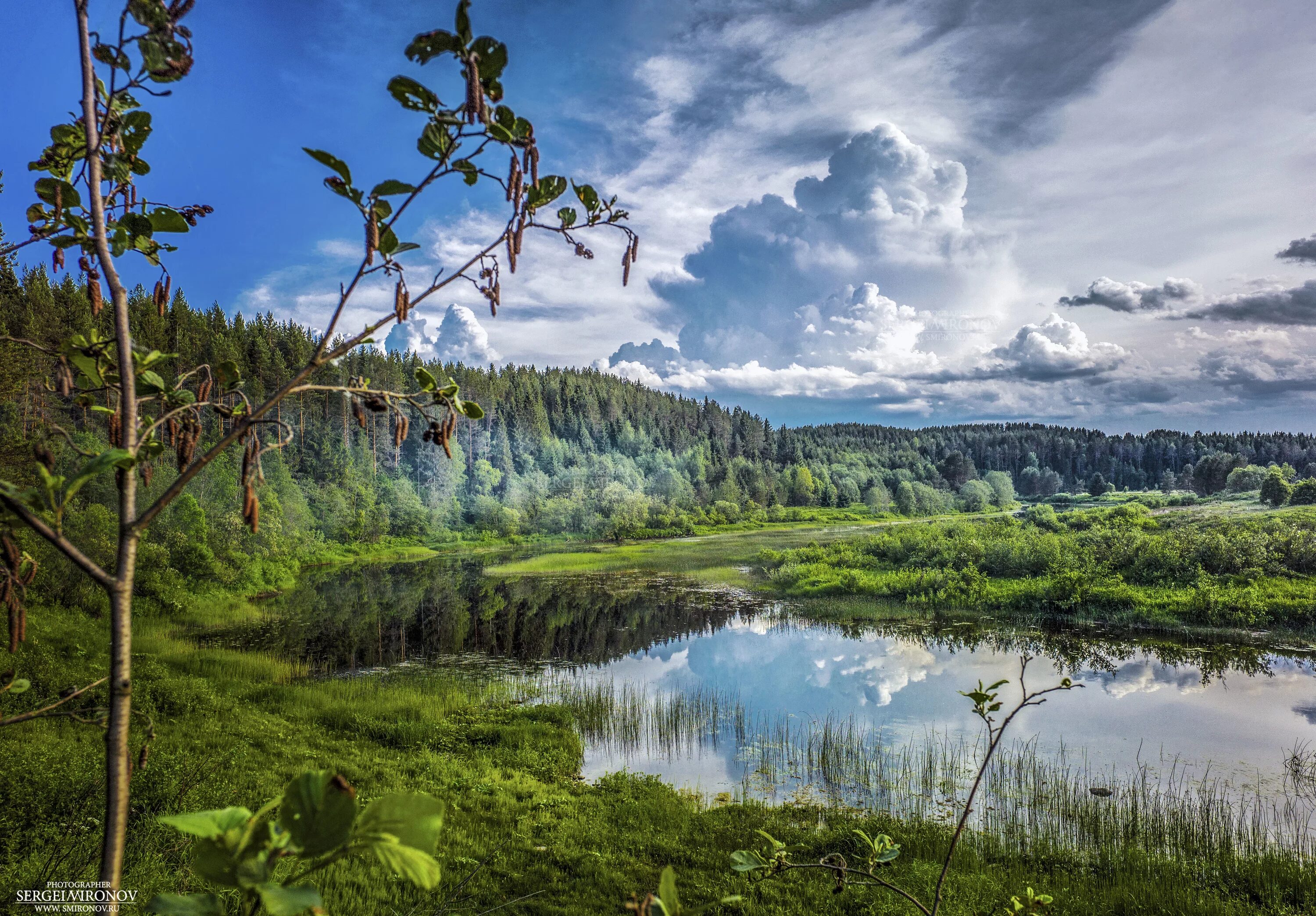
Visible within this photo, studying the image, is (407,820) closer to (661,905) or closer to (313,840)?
(313,840)

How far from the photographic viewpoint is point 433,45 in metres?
1.51

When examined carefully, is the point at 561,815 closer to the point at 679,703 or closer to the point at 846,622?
the point at 679,703

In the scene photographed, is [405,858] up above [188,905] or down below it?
above

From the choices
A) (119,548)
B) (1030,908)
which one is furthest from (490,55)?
(1030,908)

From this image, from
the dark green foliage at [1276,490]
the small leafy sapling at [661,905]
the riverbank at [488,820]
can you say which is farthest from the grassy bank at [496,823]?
the dark green foliage at [1276,490]

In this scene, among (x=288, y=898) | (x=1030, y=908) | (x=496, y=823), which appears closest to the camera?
(x=288, y=898)

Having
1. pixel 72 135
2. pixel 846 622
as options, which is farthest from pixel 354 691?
pixel 846 622

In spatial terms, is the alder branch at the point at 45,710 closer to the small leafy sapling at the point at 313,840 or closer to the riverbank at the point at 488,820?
the small leafy sapling at the point at 313,840

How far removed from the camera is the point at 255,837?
38.4 inches

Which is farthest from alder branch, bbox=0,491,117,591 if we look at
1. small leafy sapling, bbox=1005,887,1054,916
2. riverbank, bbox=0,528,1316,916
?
riverbank, bbox=0,528,1316,916

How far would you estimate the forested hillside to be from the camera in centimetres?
3809

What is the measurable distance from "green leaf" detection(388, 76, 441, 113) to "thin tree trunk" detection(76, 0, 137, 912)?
0.70 metres

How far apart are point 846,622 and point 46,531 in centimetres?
2652

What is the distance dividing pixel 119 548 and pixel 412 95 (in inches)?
48.7
